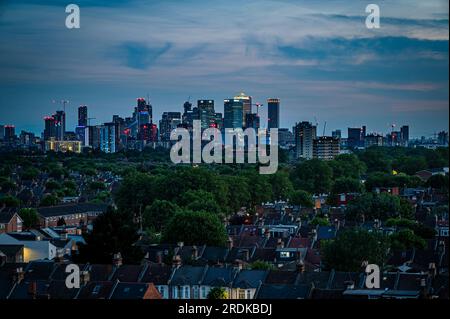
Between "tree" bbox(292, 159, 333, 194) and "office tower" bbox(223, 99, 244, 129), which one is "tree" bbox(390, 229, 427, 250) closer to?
"tree" bbox(292, 159, 333, 194)

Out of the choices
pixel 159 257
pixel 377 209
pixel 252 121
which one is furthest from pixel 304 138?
pixel 159 257

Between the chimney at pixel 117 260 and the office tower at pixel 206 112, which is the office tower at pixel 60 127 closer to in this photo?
the office tower at pixel 206 112

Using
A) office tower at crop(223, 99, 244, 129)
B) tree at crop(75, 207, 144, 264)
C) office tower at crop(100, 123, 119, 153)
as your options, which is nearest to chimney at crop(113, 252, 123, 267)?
tree at crop(75, 207, 144, 264)

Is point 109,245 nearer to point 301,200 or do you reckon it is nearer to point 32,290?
point 32,290

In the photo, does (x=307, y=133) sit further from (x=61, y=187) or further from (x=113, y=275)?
(x=113, y=275)

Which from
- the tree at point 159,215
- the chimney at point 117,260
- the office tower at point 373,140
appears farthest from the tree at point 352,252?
the office tower at point 373,140
